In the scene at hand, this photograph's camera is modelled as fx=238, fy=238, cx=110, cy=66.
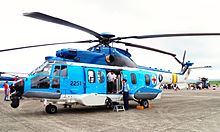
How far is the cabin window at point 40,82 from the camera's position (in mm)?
9461

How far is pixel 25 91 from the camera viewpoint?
9.26 meters

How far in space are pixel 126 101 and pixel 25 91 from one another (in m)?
5.02

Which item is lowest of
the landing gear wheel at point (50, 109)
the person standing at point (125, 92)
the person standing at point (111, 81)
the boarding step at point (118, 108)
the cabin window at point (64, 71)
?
the boarding step at point (118, 108)

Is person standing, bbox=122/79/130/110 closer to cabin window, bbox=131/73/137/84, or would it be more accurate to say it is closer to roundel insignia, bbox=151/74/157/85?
cabin window, bbox=131/73/137/84

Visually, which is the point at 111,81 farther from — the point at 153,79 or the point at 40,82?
the point at 40,82

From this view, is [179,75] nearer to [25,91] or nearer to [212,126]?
[212,126]

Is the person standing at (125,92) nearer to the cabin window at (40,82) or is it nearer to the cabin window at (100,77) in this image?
the cabin window at (100,77)

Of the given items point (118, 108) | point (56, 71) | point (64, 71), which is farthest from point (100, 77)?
point (56, 71)

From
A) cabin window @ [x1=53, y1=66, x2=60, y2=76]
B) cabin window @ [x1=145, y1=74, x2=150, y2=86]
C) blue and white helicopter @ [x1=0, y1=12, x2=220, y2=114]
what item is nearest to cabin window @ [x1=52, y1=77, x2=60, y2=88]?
blue and white helicopter @ [x1=0, y1=12, x2=220, y2=114]

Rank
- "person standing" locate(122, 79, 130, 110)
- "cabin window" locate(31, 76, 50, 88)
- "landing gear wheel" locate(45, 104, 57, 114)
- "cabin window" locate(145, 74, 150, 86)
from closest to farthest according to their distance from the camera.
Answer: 1. "cabin window" locate(31, 76, 50, 88)
2. "landing gear wheel" locate(45, 104, 57, 114)
3. "person standing" locate(122, 79, 130, 110)
4. "cabin window" locate(145, 74, 150, 86)

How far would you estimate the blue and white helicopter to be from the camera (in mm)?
9477

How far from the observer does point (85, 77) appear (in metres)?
10.9

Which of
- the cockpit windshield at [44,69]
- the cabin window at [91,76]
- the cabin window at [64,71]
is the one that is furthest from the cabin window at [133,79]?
the cockpit windshield at [44,69]

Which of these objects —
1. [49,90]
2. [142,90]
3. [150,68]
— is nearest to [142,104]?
[142,90]
